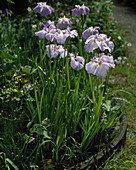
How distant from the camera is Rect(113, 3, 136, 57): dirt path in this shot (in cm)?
451

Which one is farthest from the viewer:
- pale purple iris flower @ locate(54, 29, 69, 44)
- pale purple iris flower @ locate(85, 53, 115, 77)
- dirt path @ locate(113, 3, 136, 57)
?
dirt path @ locate(113, 3, 136, 57)

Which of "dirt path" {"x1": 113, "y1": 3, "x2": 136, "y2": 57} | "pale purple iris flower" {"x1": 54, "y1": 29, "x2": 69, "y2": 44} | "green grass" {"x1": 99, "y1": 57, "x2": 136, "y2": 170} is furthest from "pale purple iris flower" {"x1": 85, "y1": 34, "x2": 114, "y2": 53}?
"dirt path" {"x1": 113, "y1": 3, "x2": 136, "y2": 57}

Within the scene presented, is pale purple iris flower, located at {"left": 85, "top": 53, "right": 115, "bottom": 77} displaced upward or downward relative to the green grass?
upward

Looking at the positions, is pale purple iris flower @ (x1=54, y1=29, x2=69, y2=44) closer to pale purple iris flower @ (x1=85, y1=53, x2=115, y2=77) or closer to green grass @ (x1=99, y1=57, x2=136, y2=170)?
pale purple iris flower @ (x1=85, y1=53, x2=115, y2=77)

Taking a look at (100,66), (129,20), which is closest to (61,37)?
(100,66)

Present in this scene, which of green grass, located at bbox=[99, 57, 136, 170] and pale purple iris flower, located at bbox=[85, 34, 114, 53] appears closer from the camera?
pale purple iris flower, located at bbox=[85, 34, 114, 53]

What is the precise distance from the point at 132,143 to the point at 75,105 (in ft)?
2.30

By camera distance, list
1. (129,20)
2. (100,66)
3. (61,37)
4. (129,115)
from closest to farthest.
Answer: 1. (100,66)
2. (61,37)
3. (129,115)
4. (129,20)

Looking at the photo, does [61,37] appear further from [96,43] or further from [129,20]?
[129,20]

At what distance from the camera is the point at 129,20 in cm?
602

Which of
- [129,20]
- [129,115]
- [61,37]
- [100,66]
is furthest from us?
[129,20]

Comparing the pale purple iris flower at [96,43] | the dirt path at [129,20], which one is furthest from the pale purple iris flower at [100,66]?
the dirt path at [129,20]

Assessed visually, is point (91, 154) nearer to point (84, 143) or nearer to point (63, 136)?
point (84, 143)

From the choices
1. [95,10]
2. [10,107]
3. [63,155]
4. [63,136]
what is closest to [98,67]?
[63,136]
